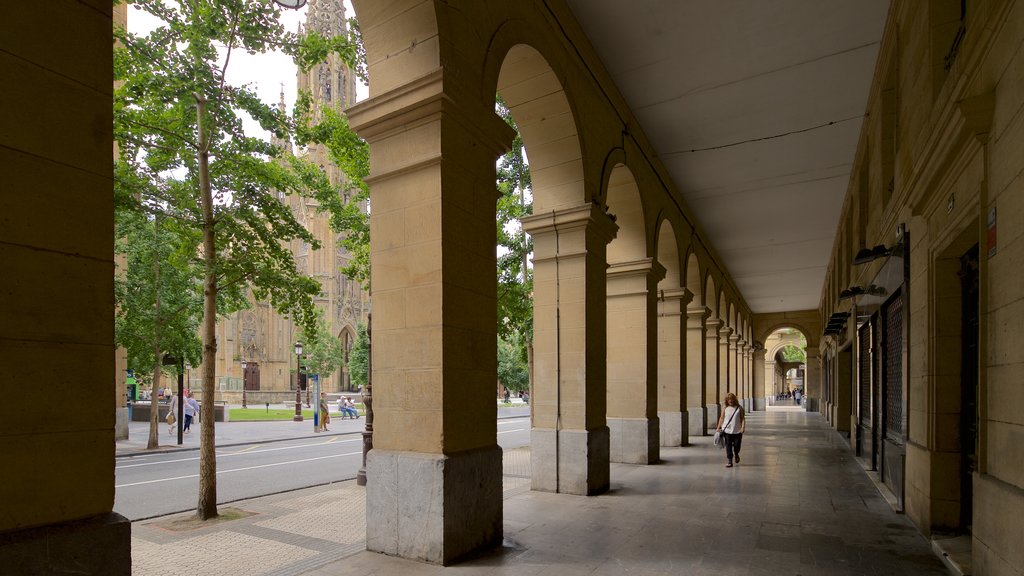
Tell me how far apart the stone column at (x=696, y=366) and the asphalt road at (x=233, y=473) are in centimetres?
595

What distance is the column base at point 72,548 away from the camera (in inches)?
95.1

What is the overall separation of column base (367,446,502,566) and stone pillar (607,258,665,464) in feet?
20.1

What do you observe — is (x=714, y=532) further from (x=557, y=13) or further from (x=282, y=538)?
(x=557, y=13)

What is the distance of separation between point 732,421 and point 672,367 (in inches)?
145

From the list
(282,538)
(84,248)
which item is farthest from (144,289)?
(84,248)

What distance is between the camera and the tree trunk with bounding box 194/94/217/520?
8.20m

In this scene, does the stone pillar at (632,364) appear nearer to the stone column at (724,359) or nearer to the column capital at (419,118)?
the column capital at (419,118)

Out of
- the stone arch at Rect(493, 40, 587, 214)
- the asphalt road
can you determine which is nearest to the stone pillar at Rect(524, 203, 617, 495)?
the stone arch at Rect(493, 40, 587, 214)

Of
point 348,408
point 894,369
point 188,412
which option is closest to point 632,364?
point 894,369

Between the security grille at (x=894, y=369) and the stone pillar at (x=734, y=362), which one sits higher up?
the security grille at (x=894, y=369)

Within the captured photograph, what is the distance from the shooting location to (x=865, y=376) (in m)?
12.5

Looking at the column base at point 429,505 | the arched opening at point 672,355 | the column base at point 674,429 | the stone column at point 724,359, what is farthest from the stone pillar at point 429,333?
the stone column at point 724,359

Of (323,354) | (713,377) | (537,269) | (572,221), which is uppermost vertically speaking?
(572,221)

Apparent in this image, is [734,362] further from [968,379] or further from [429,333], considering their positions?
[429,333]
